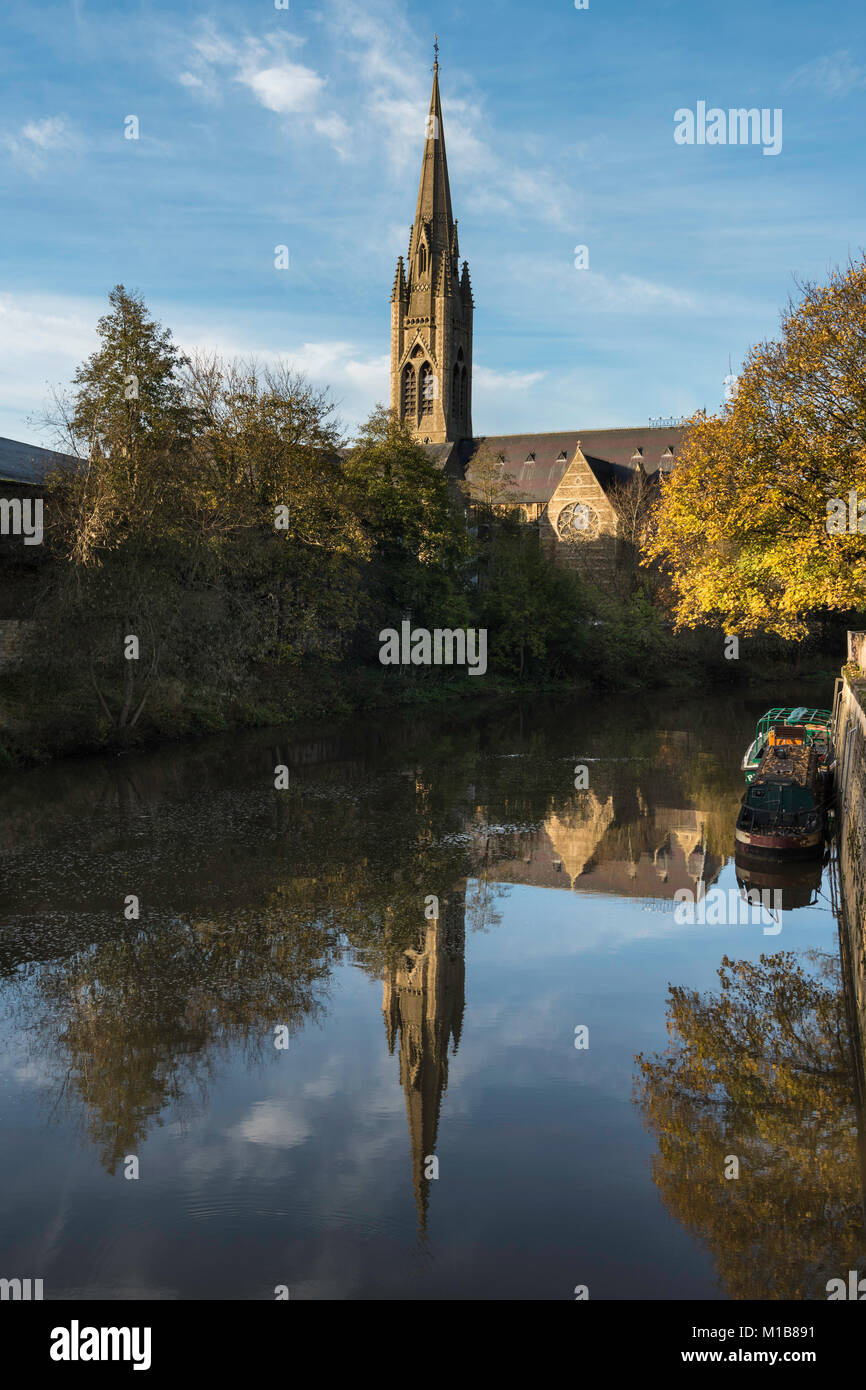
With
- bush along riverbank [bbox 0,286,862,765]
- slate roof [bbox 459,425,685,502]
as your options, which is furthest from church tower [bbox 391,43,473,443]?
bush along riverbank [bbox 0,286,862,765]

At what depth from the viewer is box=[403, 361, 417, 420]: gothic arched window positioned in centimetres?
10388

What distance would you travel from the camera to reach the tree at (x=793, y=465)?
28.0m

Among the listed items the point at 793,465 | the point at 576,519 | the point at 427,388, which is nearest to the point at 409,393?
the point at 427,388

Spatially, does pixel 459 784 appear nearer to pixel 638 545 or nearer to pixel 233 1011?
pixel 233 1011

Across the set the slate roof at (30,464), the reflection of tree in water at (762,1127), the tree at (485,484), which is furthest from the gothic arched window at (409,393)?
the reflection of tree in water at (762,1127)

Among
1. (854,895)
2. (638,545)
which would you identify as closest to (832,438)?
(854,895)

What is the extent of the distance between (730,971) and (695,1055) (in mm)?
2739

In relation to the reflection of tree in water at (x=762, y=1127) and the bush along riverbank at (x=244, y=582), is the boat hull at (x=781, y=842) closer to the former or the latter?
the reflection of tree in water at (x=762, y=1127)

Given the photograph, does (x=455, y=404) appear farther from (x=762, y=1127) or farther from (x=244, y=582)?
(x=762, y=1127)

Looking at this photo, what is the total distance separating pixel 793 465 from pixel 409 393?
264 ft

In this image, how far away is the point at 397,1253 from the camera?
700 cm

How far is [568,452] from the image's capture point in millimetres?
107375

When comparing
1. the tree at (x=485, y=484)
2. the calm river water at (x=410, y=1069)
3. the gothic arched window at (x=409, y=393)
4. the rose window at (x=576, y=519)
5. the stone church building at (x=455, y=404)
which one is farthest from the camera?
the gothic arched window at (x=409, y=393)

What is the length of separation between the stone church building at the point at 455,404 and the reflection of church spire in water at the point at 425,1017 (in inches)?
3165
